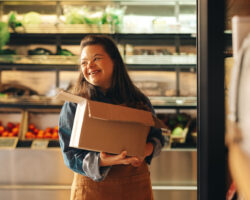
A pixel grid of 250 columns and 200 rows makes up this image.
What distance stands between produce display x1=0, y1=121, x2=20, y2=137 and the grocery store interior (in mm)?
10

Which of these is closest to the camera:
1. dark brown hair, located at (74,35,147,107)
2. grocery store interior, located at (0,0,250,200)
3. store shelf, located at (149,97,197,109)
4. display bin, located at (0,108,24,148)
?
dark brown hair, located at (74,35,147,107)

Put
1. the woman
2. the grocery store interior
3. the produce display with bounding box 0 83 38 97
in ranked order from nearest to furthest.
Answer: the woman → the grocery store interior → the produce display with bounding box 0 83 38 97

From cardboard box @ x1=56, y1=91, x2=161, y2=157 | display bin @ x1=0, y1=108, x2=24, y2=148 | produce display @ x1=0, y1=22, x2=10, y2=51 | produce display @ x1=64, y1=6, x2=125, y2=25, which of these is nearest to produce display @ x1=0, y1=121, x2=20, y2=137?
display bin @ x1=0, y1=108, x2=24, y2=148

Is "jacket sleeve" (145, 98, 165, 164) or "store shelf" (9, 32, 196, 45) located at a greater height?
"store shelf" (9, 32, 196, 45)

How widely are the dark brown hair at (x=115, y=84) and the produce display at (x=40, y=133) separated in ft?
5.22

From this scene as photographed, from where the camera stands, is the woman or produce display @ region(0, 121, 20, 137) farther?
produce display @ region(0, 121, 20, 137)

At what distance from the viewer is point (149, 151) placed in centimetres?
148

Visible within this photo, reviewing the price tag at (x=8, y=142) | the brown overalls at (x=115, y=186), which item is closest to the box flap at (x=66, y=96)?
the brown overalls at (x=115, y=186)

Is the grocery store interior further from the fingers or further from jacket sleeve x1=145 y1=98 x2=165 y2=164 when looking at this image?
the fingers

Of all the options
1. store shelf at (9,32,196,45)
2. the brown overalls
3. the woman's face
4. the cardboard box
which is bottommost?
the brown overalls

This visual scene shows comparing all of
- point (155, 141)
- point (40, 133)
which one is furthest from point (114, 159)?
point (40, 133)

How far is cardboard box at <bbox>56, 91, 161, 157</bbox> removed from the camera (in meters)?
1.10

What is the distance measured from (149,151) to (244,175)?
744mm

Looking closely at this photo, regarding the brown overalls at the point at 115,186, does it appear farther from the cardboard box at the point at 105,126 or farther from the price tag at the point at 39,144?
the price tag at the point at 39,144
